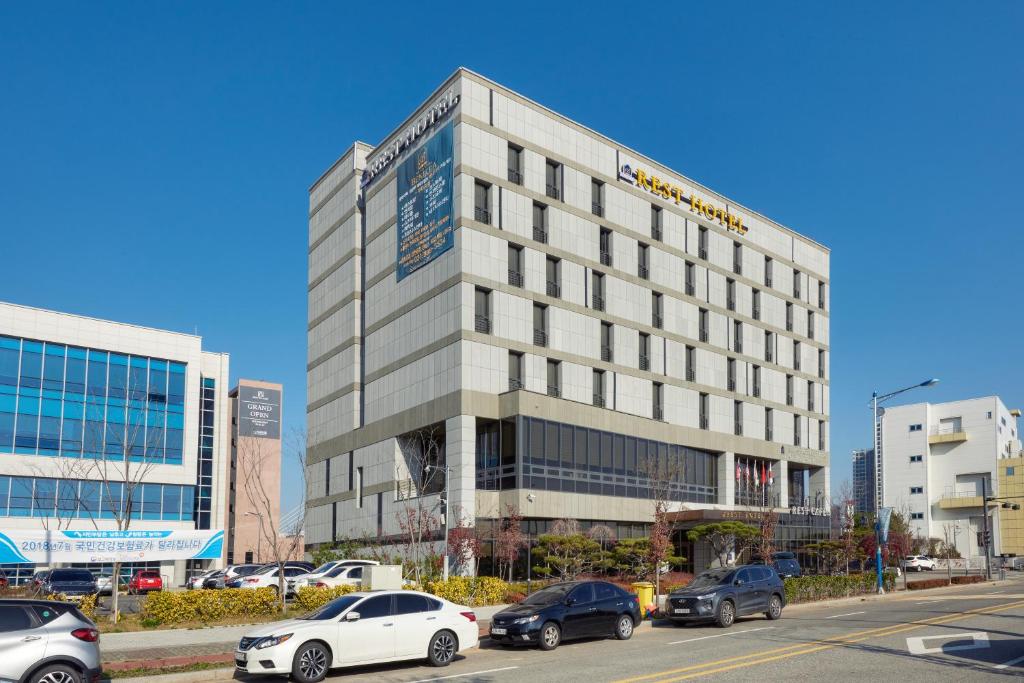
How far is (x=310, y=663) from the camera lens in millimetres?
19188

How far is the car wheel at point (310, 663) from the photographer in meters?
19.0

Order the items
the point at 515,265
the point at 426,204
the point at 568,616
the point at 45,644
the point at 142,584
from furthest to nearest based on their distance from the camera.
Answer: the point at 426,204, the point at 515,265, the point at 142,584, the point at 568,616, the point at 45,644

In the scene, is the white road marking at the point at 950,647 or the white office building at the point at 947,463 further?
the white office building at the point at 947,463

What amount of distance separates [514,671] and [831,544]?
4454cm

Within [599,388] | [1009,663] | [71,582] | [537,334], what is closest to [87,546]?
[71,582]

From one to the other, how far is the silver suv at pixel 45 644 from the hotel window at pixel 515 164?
42054 millimetres

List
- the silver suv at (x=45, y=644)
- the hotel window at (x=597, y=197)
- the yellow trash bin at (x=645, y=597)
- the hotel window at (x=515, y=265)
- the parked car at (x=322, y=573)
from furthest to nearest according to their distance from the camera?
the hotel window at (x=597, y=197)
the hotel window at (x=515, y=265)
the parked car at (x=322, y=573)
the yellow trash bin at (x=645, y=597)
the silver suv at (x=45, y=644)

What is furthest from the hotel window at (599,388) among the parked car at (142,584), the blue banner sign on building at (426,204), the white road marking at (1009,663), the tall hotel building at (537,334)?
the white road marking at (1009,663)

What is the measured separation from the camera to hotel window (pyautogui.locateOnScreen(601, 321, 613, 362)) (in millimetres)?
59750

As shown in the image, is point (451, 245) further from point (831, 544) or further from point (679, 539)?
point (831, 544)

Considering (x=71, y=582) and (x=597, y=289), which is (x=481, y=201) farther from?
(x=71, y=582)

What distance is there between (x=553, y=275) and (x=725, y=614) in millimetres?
31551

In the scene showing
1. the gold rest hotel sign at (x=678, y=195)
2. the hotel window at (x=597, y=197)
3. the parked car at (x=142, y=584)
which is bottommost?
the parked car at (x=142, y=584)

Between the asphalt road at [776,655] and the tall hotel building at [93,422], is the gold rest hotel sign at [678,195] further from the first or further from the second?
the asphalt road at [776,655]
